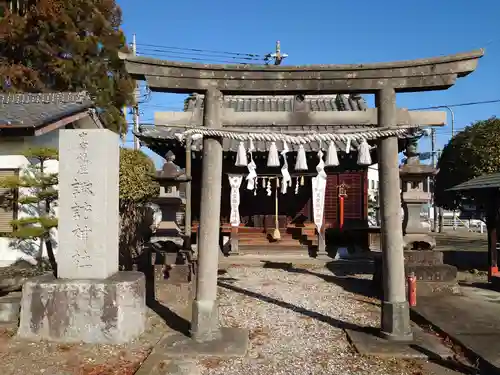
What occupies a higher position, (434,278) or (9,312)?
(434,278)

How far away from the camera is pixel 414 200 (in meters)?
10.1

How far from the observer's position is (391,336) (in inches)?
218

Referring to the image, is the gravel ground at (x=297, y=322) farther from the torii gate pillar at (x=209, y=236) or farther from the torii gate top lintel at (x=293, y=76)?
the torii gate top lintel at (x=293, y=76)

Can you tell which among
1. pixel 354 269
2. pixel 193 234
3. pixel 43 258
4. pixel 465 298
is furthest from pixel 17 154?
pixel 465 298

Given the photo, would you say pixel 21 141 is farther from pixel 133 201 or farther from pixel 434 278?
pixel 434 278

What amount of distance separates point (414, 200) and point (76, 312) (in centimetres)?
810

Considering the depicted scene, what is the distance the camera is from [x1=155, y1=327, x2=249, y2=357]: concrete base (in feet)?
16.9

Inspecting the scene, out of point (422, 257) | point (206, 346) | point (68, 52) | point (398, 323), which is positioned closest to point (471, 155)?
point (422, 257)

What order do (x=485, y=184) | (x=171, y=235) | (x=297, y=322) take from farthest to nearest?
(x=485, y=184), (x=171, y=235), (x=297, y=322)

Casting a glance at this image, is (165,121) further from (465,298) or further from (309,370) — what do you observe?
(465,298)

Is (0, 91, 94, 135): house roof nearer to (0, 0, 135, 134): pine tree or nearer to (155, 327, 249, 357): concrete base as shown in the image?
(0, 0, 135, 134): pine tree

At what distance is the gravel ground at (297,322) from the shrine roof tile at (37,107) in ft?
21.0

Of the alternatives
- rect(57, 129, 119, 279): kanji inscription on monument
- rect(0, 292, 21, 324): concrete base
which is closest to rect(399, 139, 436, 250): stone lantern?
rect(57, 129, 119, 279): kanji inscription on monument

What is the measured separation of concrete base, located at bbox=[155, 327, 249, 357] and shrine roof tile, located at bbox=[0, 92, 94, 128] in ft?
23.4
